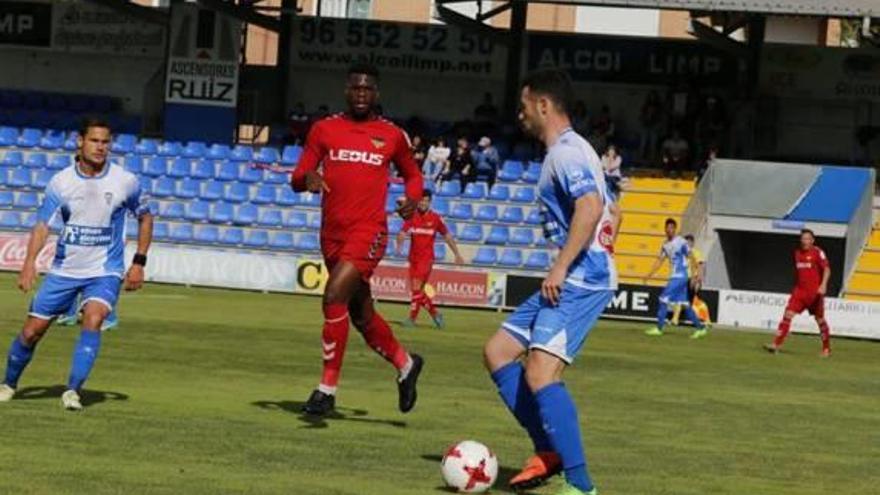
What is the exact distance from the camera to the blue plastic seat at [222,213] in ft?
142

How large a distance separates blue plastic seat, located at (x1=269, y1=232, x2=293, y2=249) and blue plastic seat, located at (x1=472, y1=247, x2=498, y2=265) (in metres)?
4.00

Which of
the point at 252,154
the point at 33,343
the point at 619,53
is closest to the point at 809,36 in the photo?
the point at 619,53

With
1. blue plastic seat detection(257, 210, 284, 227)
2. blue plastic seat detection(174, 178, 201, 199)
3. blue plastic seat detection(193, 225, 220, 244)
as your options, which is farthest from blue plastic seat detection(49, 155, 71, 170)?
blue plastic seat detection(257, 210, 284, 227)

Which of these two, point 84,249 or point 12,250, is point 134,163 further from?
point 84,249

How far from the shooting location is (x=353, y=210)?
46.8ft

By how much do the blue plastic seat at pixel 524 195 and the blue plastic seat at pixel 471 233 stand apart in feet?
3.76

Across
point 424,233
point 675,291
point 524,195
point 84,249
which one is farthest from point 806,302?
point 84,249

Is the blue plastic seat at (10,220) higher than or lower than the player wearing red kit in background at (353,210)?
lower

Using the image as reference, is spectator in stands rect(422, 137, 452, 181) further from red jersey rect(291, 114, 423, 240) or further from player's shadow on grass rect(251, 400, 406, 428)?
red jersey rect(291, 114, 423, 240)

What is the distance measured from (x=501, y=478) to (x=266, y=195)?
3249cm

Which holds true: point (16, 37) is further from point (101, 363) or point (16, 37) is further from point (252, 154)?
point (101, 363)

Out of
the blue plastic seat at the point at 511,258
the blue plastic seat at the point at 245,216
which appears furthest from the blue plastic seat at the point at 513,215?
the blue plastic seat at the point at 245,216

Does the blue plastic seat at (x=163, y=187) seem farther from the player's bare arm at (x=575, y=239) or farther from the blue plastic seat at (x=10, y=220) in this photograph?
the player's bare arm at (x=575, y=239)

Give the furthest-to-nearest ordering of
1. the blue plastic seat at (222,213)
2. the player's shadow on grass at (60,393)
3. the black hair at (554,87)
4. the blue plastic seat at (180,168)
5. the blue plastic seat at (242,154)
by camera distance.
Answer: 1. the blue plastic seat at (242,154)
2. the blue plastic seat at (180,168)
3. the blue plastic seat at (222,213)
4. the player's shadow on grass at (60,393)
5. the black hair at (554,87)
